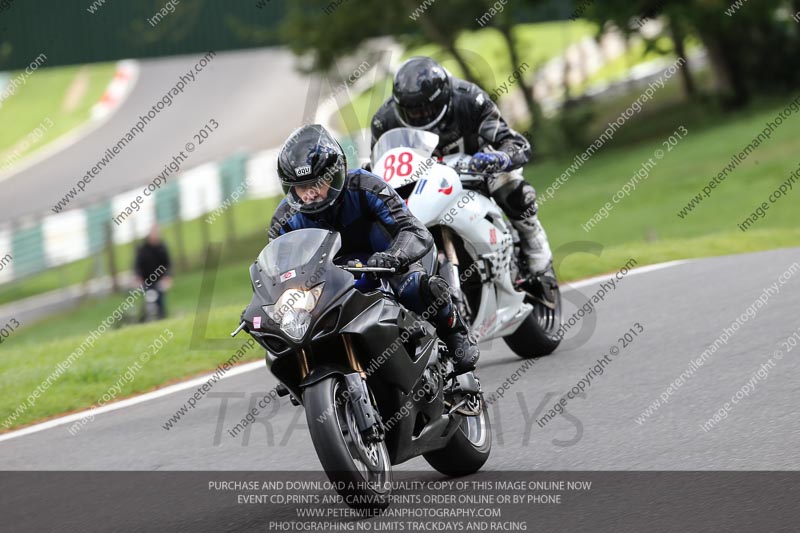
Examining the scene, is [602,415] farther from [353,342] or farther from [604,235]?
[604,235]

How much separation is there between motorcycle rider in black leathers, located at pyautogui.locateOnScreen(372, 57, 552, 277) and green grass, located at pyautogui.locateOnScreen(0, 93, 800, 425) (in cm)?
75

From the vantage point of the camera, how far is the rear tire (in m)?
6.16

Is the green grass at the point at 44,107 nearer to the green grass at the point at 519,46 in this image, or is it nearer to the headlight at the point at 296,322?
the green grass at the point at 519,46

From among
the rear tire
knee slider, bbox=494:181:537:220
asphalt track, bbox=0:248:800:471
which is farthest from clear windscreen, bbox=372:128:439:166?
the rear tire

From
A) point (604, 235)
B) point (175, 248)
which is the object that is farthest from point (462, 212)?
point (175, 248)

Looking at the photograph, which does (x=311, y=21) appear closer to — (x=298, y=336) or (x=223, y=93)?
(x=223, y=93)

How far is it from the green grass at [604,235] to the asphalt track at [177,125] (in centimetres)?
709

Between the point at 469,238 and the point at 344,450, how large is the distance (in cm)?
328

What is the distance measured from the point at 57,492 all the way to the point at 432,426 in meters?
2.17

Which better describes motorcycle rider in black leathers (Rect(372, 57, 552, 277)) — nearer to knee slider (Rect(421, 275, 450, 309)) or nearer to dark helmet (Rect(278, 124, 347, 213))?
knee slider (Rect(421, 275, 450, 309))

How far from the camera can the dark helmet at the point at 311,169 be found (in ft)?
18.8

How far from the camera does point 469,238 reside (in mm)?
8227

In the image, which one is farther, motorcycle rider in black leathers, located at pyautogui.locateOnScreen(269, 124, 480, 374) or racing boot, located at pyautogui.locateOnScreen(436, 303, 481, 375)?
racing boot, located at pyautogui.locateOnScreen(436, 303, 481, 375)

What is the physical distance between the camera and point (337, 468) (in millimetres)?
5145
